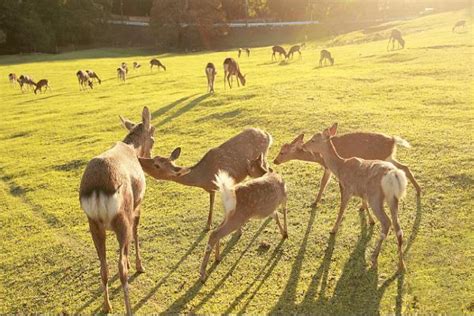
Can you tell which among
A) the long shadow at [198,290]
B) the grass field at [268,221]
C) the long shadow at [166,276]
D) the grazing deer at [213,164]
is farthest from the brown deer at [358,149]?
the long shadow at [166,276]

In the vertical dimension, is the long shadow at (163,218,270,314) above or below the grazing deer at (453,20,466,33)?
below

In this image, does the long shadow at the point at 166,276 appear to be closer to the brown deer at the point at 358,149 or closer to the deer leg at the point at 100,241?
the deer leg at the point at 100,241

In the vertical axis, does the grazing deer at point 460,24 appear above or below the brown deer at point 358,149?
above

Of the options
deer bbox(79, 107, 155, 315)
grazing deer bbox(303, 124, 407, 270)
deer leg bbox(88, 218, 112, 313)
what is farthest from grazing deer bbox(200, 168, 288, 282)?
deer leg bbox(88, 218, 112, 313)

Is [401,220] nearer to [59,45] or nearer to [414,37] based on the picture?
[414,37]

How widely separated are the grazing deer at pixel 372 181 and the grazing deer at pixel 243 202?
1.03m

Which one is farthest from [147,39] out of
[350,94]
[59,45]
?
[350,94]

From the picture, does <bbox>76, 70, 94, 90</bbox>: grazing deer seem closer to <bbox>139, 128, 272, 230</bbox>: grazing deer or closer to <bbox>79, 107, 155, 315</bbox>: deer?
<bbox>139, 128, 272, 230</bbox>: grazing deer

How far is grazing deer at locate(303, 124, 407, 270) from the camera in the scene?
6.41 meters

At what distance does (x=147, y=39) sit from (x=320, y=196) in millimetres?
62058

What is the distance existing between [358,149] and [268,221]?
218 cm

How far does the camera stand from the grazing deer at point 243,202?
6773 millimetres

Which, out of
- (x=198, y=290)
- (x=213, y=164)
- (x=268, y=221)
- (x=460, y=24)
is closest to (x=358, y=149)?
(x=268, y=221)

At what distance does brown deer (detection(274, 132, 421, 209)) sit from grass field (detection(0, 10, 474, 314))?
447mm
